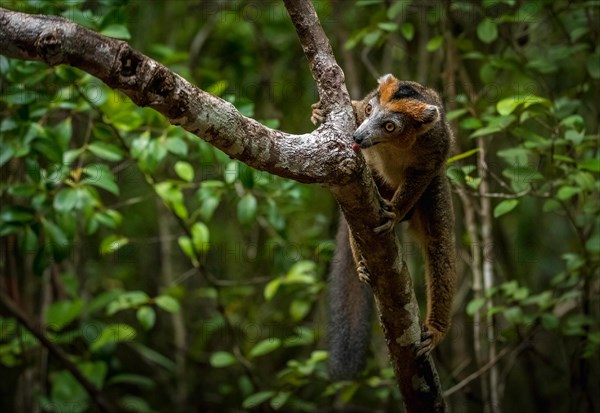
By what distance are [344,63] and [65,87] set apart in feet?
8.96

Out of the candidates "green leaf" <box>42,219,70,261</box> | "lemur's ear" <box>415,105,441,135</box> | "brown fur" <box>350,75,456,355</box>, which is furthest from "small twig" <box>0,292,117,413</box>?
"lemur's ear" <box>415,105,441,135</box>

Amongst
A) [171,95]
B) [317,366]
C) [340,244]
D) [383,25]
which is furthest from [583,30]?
[171,95]

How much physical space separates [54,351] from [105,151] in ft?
5.80

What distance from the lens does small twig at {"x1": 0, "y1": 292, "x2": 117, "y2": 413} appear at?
17.7 ft

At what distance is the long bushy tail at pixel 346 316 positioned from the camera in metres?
4.50

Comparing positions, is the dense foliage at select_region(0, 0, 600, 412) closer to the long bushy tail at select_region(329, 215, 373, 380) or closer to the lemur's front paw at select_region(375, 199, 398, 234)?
the long bushy tail at select_region(329, 215, 373, 380)

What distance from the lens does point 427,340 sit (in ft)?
12.5

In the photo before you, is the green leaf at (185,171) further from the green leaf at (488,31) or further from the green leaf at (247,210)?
the green leaf at (488,31)

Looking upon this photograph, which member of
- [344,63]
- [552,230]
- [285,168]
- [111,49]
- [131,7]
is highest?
[131,7]

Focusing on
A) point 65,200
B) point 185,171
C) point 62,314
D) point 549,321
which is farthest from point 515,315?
point 62,314

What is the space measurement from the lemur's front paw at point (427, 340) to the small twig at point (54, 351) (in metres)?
2.82

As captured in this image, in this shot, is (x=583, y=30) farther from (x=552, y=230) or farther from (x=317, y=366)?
(x=552, y=230)

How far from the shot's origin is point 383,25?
15.9ft

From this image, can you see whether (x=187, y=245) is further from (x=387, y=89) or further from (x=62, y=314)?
(x=387, y=89)
